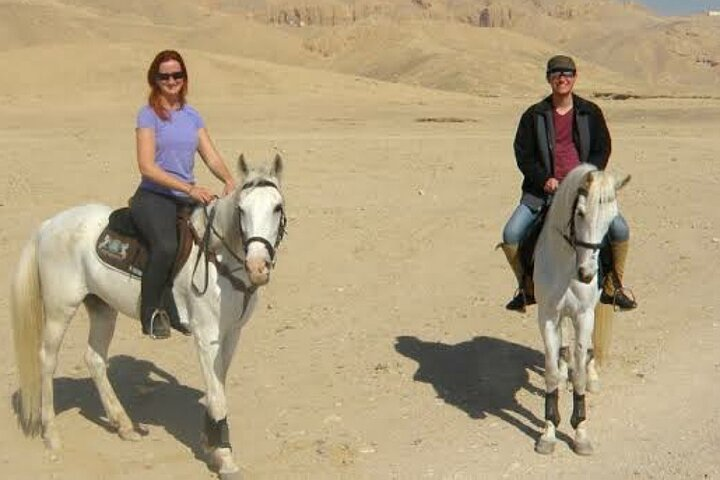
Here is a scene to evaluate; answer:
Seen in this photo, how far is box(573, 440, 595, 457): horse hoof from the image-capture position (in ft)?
21.2

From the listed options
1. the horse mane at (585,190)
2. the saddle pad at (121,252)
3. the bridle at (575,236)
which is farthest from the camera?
the saddle pad at (121,252)

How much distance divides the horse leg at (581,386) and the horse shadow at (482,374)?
265 millimetres

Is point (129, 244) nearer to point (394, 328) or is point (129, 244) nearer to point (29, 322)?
point (29, 322)

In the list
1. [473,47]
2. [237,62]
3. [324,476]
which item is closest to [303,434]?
[324,476]

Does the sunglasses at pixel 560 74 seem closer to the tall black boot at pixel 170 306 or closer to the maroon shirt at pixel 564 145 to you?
the maroon shirt at pixel 564 145

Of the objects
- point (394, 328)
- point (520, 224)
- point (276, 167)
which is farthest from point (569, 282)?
point (394, 328)

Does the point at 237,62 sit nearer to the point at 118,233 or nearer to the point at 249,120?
the point at 249,120

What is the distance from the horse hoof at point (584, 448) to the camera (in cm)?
A: 647

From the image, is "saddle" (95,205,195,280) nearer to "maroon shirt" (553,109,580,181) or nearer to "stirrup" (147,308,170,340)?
"stirrup" (147,308,170,340)

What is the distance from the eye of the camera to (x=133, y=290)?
6.30 metres

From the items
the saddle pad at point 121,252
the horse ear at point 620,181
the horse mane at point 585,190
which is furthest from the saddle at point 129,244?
the horse ear at point 620,181

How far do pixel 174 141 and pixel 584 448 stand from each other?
359 cm

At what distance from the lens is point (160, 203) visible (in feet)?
20.0

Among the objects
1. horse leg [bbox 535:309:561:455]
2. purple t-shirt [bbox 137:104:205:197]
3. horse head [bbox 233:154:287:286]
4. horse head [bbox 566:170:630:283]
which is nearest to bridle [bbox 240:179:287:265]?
horse head [bbox 233:154:287:286]
